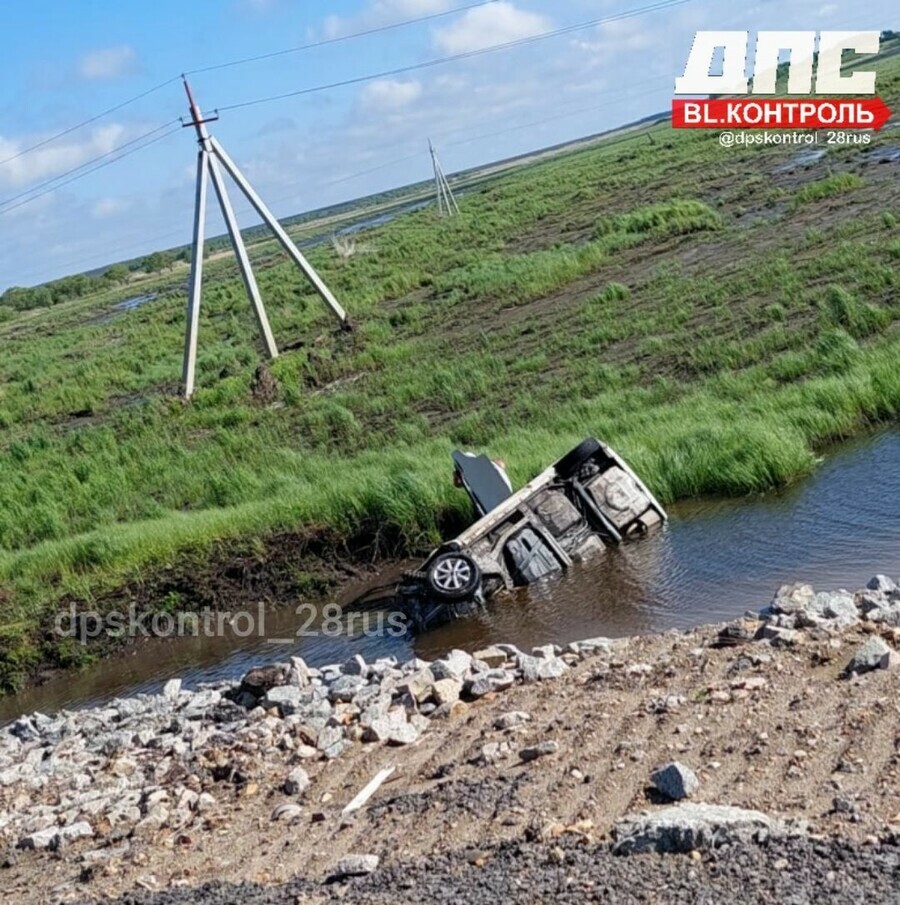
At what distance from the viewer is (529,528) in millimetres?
13711

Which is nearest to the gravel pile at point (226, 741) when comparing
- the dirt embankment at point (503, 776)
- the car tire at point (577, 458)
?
the dirt embankment at point (503, 776)

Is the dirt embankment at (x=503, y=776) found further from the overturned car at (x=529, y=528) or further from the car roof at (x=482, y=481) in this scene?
the car roof at (x=482, y=481)

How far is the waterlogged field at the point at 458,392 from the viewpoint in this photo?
1595cm

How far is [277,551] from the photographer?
52.4 ft

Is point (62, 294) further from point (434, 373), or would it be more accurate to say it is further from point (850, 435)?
point (850, 435)

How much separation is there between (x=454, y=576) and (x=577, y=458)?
2.16 meters

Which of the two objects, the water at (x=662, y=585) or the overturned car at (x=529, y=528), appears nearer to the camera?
the water at (x=662, y=585)

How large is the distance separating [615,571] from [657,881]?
8011 millimetres

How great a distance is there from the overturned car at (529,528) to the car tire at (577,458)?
0.4 inches

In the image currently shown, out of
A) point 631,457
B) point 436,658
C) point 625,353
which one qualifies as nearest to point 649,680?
point 436,658
